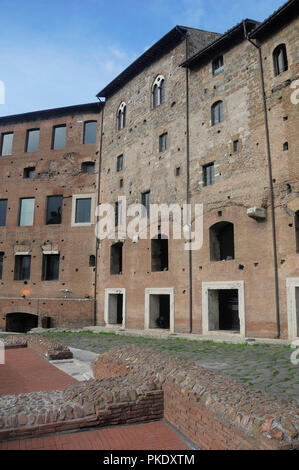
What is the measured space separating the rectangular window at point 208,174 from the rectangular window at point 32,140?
44.9 ft

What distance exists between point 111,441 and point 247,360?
219 inches

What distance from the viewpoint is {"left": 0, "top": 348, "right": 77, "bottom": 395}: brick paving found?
271 inches

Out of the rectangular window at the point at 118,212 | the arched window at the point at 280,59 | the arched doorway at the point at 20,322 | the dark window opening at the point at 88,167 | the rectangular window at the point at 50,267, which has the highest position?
the arched window at the point at 280,59

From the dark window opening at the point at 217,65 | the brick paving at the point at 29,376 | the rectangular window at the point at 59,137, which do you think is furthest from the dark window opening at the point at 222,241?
the rectangular window at the point at 59,137

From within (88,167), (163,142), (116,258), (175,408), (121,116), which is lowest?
(175,408)

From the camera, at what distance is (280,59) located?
541 inches

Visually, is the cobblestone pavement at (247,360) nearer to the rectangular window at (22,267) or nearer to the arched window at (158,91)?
the rectangular window at (22,267)

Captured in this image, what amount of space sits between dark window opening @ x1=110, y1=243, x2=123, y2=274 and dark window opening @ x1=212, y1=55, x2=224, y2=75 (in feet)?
32.9

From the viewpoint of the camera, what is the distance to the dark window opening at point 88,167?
23250mm

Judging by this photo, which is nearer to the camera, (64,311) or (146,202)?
(146,202)

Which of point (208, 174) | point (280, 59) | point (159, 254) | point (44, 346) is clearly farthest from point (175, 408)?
point (280, 59)

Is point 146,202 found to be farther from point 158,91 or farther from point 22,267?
point 22,267

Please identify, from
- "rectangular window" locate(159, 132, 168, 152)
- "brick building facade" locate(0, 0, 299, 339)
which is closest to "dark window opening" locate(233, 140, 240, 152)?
"brick building facade" locate(0, 0, 299, 339)
